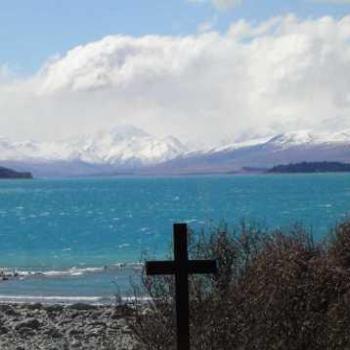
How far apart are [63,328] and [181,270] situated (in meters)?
14.4

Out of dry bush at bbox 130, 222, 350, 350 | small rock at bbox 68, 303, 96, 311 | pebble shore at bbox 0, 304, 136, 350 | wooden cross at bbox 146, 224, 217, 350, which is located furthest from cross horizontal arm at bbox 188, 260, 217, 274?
small rock at bbox 68, 303, 96, 311

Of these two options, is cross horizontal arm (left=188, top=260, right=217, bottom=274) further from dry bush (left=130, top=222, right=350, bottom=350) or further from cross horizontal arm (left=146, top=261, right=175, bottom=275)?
dry bush (left=130, top=222, right=350, bottom=350)

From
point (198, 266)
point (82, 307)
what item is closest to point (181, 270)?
point (198, 266)

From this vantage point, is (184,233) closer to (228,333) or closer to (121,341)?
(228,333)

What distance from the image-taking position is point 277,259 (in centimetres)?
1187

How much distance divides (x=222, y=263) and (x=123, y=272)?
29434mm

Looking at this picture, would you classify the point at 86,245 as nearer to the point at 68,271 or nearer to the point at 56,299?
the point at 68,271

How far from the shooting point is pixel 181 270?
10117 millimetres

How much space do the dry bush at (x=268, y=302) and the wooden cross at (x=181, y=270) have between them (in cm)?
107

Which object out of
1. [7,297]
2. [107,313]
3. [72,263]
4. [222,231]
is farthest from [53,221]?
[222,231]

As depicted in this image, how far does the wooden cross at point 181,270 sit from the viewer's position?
10000 millimetres

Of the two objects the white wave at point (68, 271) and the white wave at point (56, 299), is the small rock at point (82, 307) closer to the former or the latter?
the white wave at point (56, 299)

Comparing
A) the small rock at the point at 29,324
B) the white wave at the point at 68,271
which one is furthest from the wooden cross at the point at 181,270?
the white wave at the point at 68,271

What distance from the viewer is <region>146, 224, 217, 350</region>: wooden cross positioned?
10000 millimetres
